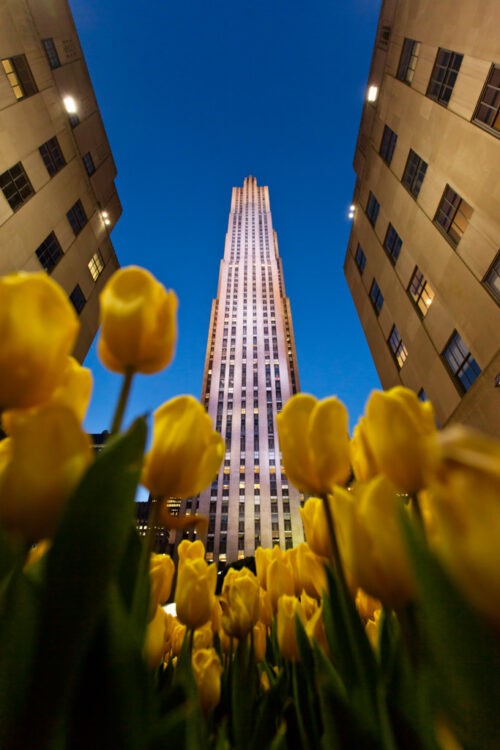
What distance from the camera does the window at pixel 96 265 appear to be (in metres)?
21.1

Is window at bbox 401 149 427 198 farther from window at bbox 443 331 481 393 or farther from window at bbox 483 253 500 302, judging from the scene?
window at bbox 443 331 481 393

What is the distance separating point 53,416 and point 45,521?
180 mm

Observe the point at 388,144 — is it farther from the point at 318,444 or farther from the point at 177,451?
the point at 177,451

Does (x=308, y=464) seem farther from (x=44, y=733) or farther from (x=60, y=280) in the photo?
(x=60, y=280)

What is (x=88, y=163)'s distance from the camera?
2103 centimetres

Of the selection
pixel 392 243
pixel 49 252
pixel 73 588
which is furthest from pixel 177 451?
pixel 392 243

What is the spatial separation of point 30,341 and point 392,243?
2078 cm

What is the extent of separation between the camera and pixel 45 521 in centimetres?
61

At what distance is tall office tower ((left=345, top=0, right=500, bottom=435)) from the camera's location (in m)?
11.5

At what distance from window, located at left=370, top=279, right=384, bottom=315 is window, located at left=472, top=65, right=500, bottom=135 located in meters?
9.05

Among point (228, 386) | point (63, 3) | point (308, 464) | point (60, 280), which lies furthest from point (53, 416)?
point (228, 386)

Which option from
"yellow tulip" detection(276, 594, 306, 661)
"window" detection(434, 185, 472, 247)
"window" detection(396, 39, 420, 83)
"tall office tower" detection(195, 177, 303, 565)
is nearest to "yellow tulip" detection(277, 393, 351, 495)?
"yellow tulip" detection(276, 594, 306, 661)

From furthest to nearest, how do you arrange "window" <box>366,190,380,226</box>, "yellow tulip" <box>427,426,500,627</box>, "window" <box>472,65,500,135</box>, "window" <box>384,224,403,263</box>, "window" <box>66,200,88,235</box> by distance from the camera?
"window" <box>366,190,380,226</box>, "window" <box>66,200,88,235</box>, "window" <box>384,224,403,263</box>, "window" <box>472,65,500,135</box>, "yellow tulip" <box>427,426,500,627</box>

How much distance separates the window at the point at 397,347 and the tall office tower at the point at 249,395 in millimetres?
46590
